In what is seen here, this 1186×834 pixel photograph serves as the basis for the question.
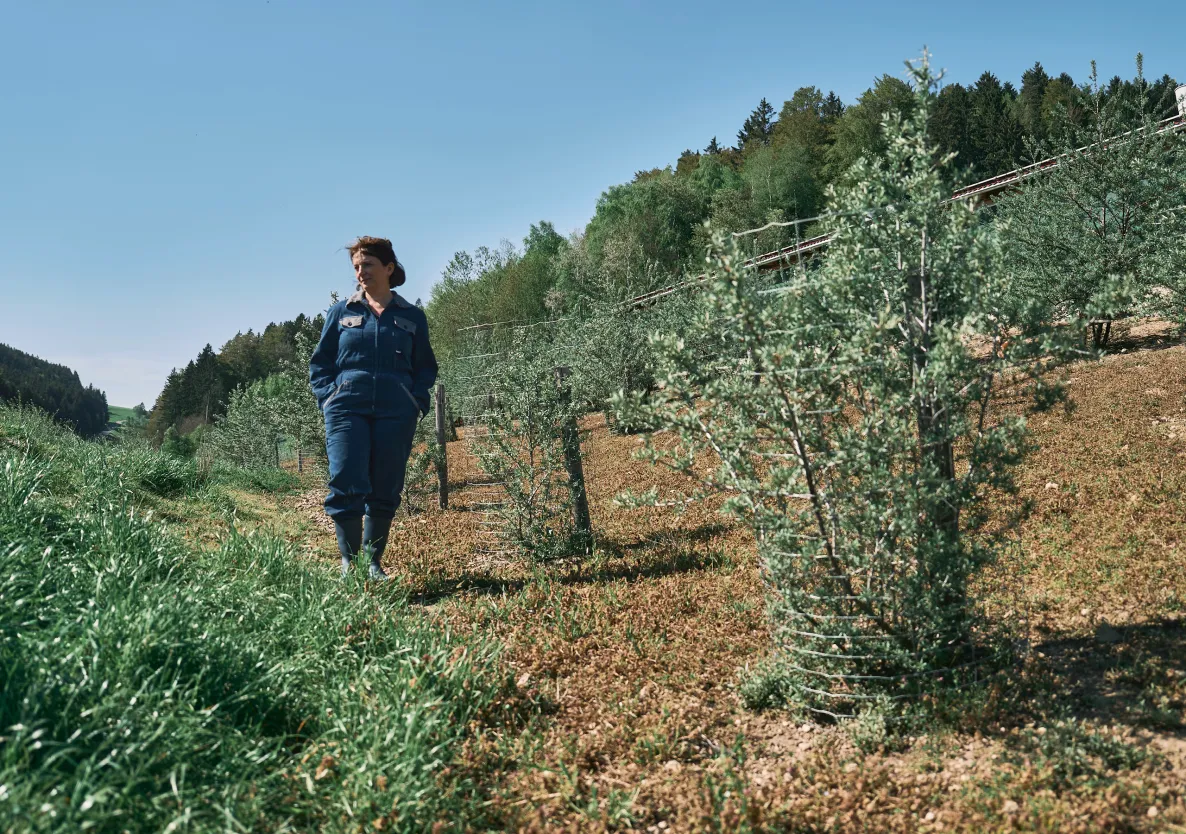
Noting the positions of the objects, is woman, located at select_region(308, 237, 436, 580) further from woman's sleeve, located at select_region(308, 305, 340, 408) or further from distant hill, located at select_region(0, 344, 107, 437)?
distant hill, located at select_region(0, 344, 107, 437)

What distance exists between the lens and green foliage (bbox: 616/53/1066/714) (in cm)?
347

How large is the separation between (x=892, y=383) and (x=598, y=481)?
742 centimetres

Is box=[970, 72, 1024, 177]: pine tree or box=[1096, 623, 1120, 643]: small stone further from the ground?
box=[970, 72, 1024, 177]: pine tree

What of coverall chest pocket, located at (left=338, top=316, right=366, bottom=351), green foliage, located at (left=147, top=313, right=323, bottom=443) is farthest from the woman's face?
Result: green foliage, located at (left=147, top=313, right=323, bottom=443)

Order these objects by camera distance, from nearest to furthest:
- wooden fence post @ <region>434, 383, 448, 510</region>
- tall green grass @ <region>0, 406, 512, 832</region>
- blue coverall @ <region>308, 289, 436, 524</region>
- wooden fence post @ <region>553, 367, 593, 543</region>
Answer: tall green grass @ <region>0, 406, 512, 832</region> → blue coverall @ <region>308, 289, 436, 524</region> → wooden fence post @ <region>553, 367, 593, 543</region> → wooden fence post @ <region>434, 383, 448, 510</region>

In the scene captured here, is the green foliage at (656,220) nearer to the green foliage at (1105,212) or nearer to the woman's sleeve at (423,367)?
the green foliage at (1105,212)

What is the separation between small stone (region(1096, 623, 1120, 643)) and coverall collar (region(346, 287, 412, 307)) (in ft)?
16.4

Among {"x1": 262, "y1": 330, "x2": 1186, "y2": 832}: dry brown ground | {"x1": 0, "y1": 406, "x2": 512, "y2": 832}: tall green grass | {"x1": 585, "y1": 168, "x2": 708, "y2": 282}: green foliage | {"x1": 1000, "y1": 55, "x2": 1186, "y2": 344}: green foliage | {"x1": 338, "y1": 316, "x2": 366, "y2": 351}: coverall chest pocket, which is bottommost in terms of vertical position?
{"x1": 262, "y1": 330, "x2": 1186, "y2": 832}: dry brown ground

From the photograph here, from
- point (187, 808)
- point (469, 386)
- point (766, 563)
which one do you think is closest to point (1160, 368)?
point (766, 563)

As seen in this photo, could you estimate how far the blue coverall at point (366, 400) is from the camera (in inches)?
229

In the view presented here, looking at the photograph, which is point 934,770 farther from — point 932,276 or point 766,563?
point 932,276

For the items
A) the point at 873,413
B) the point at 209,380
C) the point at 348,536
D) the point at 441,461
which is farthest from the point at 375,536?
the point at 209,380

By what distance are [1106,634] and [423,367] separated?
477cm

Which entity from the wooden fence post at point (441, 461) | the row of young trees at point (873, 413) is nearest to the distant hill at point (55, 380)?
the wooden fence post at point (441, 461)
